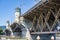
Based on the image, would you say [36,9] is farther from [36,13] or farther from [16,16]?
[16,16]

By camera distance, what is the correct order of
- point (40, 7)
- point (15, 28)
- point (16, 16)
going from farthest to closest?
point (15, 28) → point (16, 16) → point (40, 7)

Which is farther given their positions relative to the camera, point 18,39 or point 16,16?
point 16,16

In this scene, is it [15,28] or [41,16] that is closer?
[41,16]

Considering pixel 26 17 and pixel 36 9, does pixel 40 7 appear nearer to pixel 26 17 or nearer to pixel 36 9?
pixel 36 9

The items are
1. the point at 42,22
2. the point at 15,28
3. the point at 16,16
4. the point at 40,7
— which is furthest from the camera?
the point at 15,28

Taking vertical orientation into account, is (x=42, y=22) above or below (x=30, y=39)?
above

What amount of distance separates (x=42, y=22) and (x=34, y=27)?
3.31 m

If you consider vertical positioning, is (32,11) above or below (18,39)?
above

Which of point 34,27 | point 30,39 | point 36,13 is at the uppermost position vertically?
point 36,13

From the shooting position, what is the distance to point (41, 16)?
113 feet

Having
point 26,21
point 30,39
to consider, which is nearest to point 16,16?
point 26,21

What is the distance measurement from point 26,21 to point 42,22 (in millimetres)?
4801

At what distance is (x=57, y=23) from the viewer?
3288 cm

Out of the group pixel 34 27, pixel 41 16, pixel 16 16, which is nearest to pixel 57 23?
pixel 41 16
